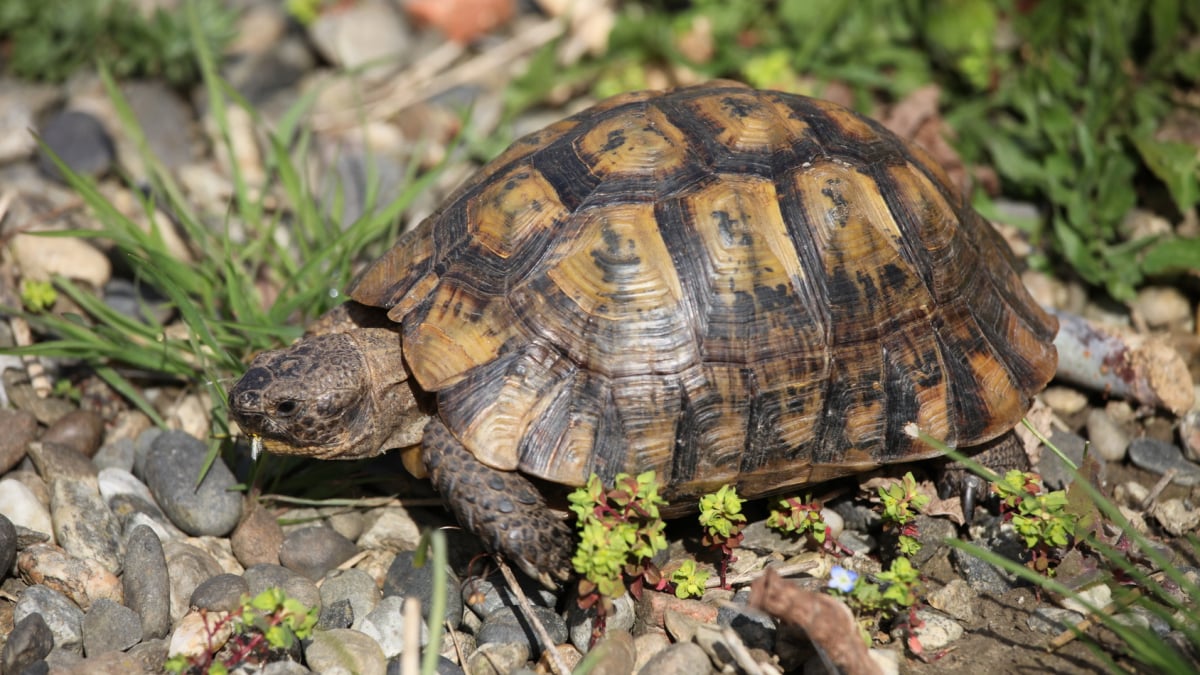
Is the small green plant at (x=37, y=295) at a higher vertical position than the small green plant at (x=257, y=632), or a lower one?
higher

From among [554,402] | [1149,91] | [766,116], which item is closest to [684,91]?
[766,116]

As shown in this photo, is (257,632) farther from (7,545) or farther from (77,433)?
(77,433)

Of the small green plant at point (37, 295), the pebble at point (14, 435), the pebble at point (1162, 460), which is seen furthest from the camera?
the small green plant at point (37, 295)

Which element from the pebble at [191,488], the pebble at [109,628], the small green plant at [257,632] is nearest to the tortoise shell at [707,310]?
the small green plant at [257,632]

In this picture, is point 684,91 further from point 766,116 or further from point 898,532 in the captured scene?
point 898,532

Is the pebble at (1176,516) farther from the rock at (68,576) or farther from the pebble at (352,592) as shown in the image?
the rock at (68,576)

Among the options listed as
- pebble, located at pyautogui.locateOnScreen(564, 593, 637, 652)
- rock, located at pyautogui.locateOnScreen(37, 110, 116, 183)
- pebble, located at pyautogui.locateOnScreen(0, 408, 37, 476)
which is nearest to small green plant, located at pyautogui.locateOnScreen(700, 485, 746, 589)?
pebble, located at pyautogui.locateOnScreen(564, 593, 637, 652)

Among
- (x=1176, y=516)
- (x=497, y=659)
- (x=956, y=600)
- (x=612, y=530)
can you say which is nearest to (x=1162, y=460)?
(x=1176, y=516)
